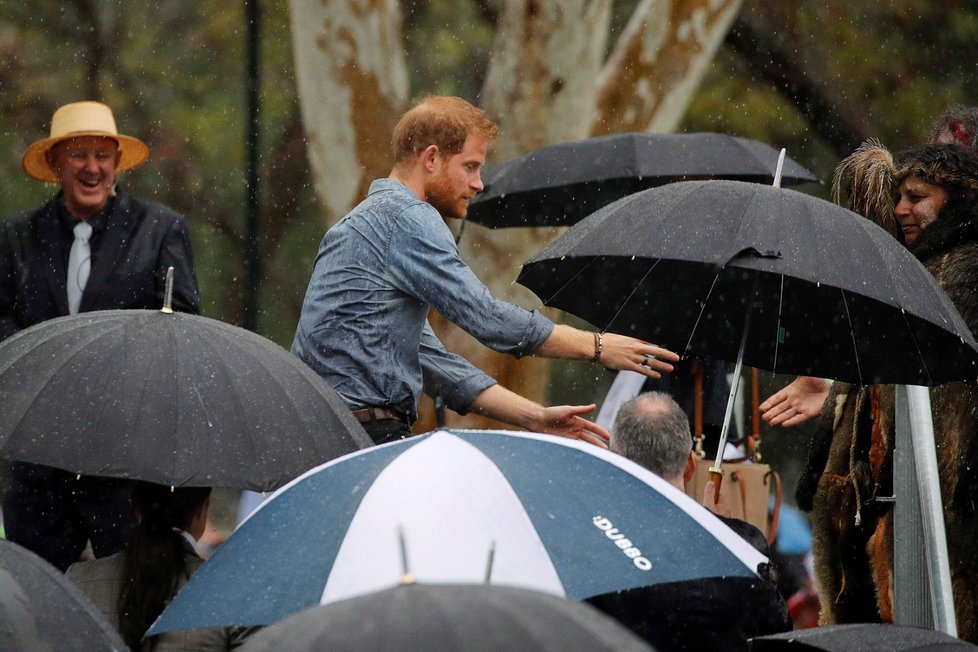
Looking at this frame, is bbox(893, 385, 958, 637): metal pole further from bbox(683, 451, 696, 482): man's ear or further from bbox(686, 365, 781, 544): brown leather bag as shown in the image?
bbox(686, 365, 781, 544): brown leather bag

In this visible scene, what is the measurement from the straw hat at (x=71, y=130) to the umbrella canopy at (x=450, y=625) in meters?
5.31

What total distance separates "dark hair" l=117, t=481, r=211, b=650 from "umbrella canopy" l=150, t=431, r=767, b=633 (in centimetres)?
69

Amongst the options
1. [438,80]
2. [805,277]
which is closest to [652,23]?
[438,80]

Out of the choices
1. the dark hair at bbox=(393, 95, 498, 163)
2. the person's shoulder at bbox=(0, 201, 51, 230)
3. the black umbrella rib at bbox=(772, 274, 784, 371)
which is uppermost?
the dark hair at bbox=(393, 95, 498, 163)

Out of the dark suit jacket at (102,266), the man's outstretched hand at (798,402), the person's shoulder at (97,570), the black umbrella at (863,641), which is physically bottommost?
the black umbrella at (863,641)

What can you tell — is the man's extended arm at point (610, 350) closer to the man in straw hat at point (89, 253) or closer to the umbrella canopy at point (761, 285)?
the umbrella canopy at point (761, 285)

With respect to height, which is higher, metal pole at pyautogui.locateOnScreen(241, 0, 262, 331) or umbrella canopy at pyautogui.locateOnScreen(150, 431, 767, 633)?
metal pole at pyautogui.locateOnScreen(241, 0, 262, 331)

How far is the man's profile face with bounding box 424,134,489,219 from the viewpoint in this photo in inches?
230

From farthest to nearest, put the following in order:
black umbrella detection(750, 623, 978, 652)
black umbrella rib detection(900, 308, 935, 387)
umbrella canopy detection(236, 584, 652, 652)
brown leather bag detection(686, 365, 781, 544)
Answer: brown leather bag detection(686, 365, 781, 544), black umbrella rib detection(900, 308, 935, 387), black umbrella detection(750, 623, 978, 652), umbrella canopy detection(236, 584, 652, 652)

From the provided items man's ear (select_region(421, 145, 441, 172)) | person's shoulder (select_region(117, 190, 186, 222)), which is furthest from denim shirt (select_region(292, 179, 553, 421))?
person's shoulder (select_region(117, 190, 186, 222))

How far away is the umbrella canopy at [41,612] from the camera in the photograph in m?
2.82

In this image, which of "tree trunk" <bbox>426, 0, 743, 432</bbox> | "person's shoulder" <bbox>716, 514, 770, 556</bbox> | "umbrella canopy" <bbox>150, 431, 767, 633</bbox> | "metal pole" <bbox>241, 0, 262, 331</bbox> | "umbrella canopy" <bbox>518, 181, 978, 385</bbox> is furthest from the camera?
"tree trunk" <bbox>426, 0, 743, 432</bbox>

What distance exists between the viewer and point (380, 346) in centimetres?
560

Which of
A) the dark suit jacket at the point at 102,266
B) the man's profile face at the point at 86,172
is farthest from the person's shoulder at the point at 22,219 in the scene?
the man's profile face at the point at 86,172
